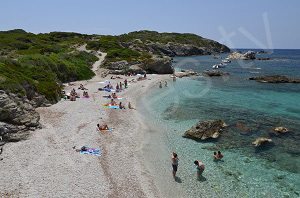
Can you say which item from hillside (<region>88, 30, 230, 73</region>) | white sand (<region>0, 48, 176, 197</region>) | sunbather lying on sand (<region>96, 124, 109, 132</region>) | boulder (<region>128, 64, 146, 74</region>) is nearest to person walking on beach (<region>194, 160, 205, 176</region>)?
white sand (<region>0, 48, 176, 197</region>)

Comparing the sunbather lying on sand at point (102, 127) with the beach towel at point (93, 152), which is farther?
the sunbather lying on sand at point (102, 127)

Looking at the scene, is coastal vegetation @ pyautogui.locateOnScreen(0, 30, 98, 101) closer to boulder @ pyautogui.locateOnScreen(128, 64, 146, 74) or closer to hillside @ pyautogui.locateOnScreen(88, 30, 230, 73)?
hillside @ pyautogui.locateOnScreen(88, 30, 230, 73)

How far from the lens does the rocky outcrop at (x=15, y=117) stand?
1551cm

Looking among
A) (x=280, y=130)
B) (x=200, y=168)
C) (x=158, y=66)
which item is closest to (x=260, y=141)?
(x=280, y=130)

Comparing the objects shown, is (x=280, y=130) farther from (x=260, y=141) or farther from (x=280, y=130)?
(x=260, y=141)

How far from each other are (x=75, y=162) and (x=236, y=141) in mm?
12699

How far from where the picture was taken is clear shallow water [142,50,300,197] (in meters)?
12.2

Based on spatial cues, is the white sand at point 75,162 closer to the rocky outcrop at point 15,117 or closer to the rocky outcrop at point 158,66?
the rocky outcrop at point 15,117

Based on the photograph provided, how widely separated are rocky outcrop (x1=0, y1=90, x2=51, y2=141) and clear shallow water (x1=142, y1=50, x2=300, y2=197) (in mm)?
11079

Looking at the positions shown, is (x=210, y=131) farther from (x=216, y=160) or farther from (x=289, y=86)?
(x=289, y=86)

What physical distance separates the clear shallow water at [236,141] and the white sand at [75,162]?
288 centimetres

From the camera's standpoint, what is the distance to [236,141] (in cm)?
1784

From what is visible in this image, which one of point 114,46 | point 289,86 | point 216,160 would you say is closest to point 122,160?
point 216,160

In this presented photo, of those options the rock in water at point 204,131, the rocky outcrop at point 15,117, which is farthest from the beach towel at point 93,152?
the rock in water at point 204,131
